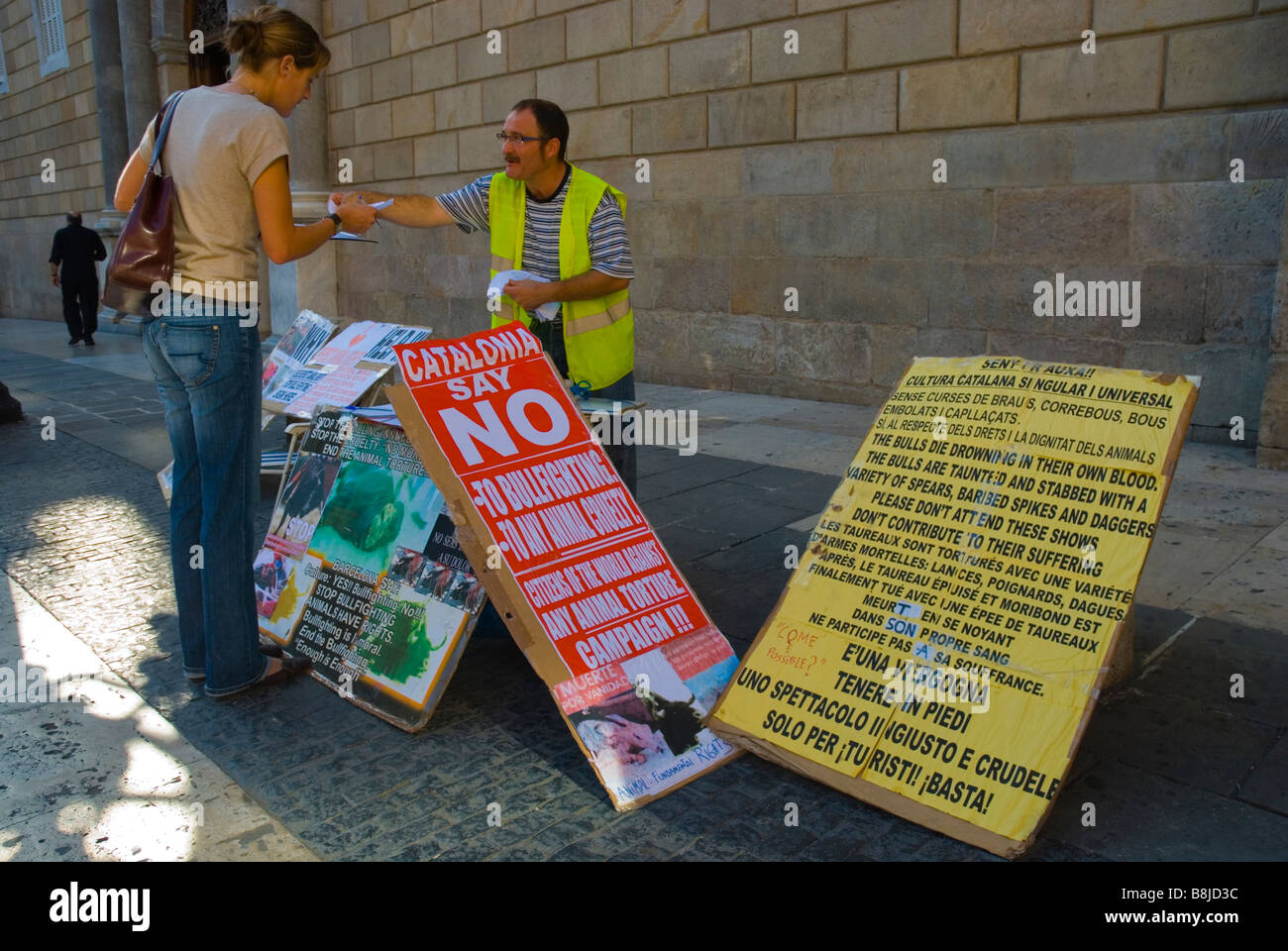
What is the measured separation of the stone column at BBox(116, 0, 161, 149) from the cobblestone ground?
14.3 metres

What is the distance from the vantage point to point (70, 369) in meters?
12.1

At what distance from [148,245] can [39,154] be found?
860 inches

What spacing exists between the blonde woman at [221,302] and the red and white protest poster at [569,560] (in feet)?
1.64

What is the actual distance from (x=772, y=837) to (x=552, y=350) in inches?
79.2

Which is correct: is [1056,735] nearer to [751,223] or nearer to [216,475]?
[216,475]

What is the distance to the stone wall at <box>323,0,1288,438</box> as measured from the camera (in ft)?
20.4

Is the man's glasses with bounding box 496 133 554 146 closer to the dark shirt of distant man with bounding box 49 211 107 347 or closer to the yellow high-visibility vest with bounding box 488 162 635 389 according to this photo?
the yellow high-visibility vest with bounding box 488 162 635 389

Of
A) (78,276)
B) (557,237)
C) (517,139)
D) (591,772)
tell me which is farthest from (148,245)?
(78,276)

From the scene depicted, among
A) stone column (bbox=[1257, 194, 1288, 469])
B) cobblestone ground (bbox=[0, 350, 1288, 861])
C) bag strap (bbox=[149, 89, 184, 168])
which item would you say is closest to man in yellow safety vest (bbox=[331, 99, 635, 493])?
bag strap (bbox=[149, 89, 184, 168])

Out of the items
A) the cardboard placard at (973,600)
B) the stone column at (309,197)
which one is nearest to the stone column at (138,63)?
the stone column at (309,197)

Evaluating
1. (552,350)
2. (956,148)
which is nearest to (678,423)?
(956,148)

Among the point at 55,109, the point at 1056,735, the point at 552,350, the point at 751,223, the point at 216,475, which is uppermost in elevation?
the point at 55,109

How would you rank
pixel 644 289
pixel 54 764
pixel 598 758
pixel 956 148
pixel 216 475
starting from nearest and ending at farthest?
pixel 598 758 → pixel 54 764 → pixel 216 475 → pixel 956 148 → pixel 644 289

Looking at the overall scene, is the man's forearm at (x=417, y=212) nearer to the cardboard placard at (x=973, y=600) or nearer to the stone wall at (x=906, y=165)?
the cardboard placard at (x=973, y=600)
